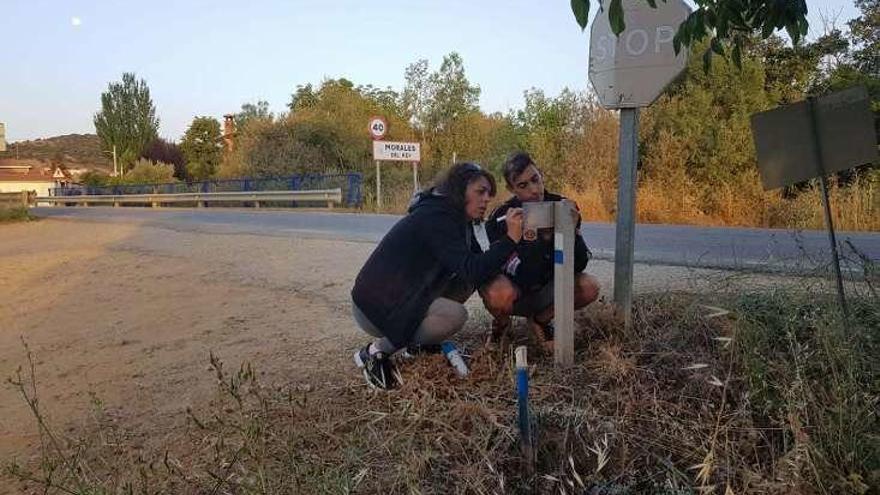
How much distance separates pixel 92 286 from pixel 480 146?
2319cm

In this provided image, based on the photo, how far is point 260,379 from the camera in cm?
410

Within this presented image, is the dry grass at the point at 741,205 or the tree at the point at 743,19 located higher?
the tree at the point at 743,19

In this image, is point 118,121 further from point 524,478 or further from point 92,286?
point 524,478

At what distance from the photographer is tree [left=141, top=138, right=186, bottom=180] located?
5656 centimetres

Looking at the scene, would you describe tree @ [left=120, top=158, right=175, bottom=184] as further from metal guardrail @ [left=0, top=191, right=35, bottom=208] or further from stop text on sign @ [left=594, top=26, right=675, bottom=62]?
stop text on sign @ [left=594, top=26, right=675, bottom=62]

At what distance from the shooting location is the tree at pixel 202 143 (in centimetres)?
5875

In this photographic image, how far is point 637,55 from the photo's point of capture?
3725 millimetres

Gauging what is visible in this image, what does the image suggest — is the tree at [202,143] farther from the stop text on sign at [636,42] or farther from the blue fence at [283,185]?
the stop text on sign at [636,42]

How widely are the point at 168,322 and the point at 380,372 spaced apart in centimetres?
347

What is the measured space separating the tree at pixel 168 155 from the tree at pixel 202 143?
597 mm

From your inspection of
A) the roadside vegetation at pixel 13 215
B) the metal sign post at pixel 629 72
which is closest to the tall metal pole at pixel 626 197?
the metal sign post at pixel 629 72

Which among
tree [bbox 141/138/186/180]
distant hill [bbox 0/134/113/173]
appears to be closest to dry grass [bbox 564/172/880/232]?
tree [bbox 141/138/186/180]

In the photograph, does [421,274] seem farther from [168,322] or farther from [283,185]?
[283,185]

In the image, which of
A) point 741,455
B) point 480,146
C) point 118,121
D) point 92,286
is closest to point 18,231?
point 92,286
